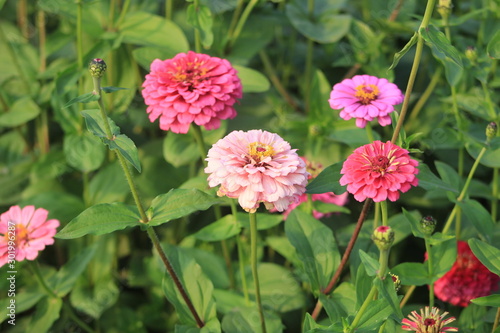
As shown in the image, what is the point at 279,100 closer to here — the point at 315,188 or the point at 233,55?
the point at 233,55

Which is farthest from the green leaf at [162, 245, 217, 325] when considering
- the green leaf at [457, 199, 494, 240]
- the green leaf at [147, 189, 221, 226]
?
the green leaf at [457, 199, 494, 240]

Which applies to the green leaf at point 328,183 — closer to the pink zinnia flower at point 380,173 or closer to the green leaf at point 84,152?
the pink zinnia flower at point 380,173

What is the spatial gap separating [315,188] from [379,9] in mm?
1085

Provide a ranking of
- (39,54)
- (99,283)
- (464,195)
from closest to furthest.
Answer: (464,195) < (99,283) < (39,54)

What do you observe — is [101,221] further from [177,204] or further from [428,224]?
[428,224]

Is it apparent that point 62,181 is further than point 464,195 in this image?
Yes

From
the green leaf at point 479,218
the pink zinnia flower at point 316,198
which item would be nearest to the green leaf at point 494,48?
the green leaf at point 479,218

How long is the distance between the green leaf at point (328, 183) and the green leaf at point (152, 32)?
0.65 metres

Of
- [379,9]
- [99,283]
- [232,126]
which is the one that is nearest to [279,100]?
[232,126]

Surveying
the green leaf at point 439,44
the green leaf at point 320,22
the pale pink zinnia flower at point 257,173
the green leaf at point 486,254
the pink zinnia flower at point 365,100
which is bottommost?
the green leaf at point 486,254

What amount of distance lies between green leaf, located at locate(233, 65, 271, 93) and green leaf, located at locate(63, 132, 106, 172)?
1.26 feet

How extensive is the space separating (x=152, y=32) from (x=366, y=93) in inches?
27.8

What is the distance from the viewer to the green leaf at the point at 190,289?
110cm

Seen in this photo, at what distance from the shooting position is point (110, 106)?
1.57m
